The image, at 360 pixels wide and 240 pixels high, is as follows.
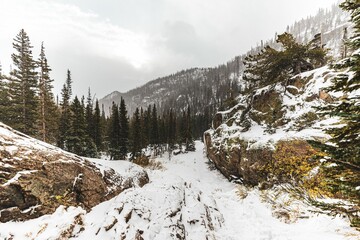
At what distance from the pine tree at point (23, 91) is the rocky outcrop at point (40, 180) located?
18.0 metres

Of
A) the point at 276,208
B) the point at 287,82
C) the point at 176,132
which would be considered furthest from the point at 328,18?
the point at 276,208

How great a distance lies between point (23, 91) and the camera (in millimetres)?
26734

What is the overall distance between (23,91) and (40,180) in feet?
74.0

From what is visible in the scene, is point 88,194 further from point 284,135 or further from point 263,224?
point 284,135

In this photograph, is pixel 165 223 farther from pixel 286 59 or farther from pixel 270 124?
pixel 286 59

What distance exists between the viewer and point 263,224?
33.0 ft

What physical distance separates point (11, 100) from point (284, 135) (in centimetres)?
3313

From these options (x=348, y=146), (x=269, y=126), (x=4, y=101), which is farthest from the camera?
(x=4, y=101)

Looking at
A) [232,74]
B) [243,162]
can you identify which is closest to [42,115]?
[243,162]

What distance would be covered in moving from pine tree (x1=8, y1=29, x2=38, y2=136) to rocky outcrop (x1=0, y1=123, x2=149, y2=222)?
59.1 feet

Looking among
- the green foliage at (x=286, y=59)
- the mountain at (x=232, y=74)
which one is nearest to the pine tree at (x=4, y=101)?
Answer: the green foliage at (x=286, y=59)

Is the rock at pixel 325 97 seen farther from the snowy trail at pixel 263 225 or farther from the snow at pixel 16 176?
the snow at pixel 16 176

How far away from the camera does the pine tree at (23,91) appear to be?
2625 cm

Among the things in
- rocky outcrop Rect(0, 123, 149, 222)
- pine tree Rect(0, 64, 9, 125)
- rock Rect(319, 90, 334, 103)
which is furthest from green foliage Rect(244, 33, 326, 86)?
pine tree Rect(0, 64, 9, 125)
